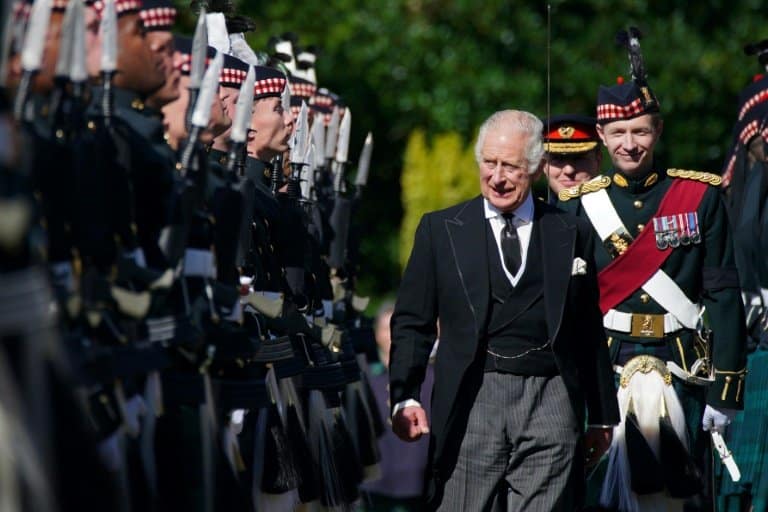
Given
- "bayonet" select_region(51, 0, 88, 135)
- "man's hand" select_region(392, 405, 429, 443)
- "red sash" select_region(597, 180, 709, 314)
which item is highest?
"bayonet" select_region(51, 0, 88, 135)

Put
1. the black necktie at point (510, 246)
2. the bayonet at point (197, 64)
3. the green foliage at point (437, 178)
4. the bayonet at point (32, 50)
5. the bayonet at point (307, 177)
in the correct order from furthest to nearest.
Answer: the green foliage at point (437, 178) < the bayonet at point (307, 177) < the black necktie at point (510, 246) < the bayonet at point (197, 64) < the bayonet at point (32, 50)

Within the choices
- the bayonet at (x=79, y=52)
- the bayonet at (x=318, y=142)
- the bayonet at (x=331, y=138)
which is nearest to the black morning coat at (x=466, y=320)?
the bayonet at (x=79, y=52)

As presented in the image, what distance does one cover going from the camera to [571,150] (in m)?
11.4

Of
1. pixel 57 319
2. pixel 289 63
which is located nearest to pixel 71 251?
pixel 57 319

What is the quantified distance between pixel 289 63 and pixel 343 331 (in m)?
2.76

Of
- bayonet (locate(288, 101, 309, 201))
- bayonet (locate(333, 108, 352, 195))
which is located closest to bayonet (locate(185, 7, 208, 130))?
bayonet (locate(288, 101, 309, 201))

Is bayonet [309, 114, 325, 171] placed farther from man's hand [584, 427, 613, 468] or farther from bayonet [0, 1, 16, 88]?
bayonet [0, 1, 16, 88]

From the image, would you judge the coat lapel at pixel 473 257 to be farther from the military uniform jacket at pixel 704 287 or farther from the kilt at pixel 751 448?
the kilt at pixel 751 448

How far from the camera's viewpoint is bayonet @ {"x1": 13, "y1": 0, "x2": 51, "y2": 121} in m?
5.97

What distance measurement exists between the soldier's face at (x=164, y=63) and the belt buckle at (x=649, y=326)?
2958 mm

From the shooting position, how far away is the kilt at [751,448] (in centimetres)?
1091

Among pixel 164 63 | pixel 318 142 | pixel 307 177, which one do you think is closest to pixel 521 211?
pixel 164 63

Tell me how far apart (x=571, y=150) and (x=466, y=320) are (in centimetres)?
340

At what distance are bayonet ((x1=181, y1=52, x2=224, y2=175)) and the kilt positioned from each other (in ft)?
14.6
